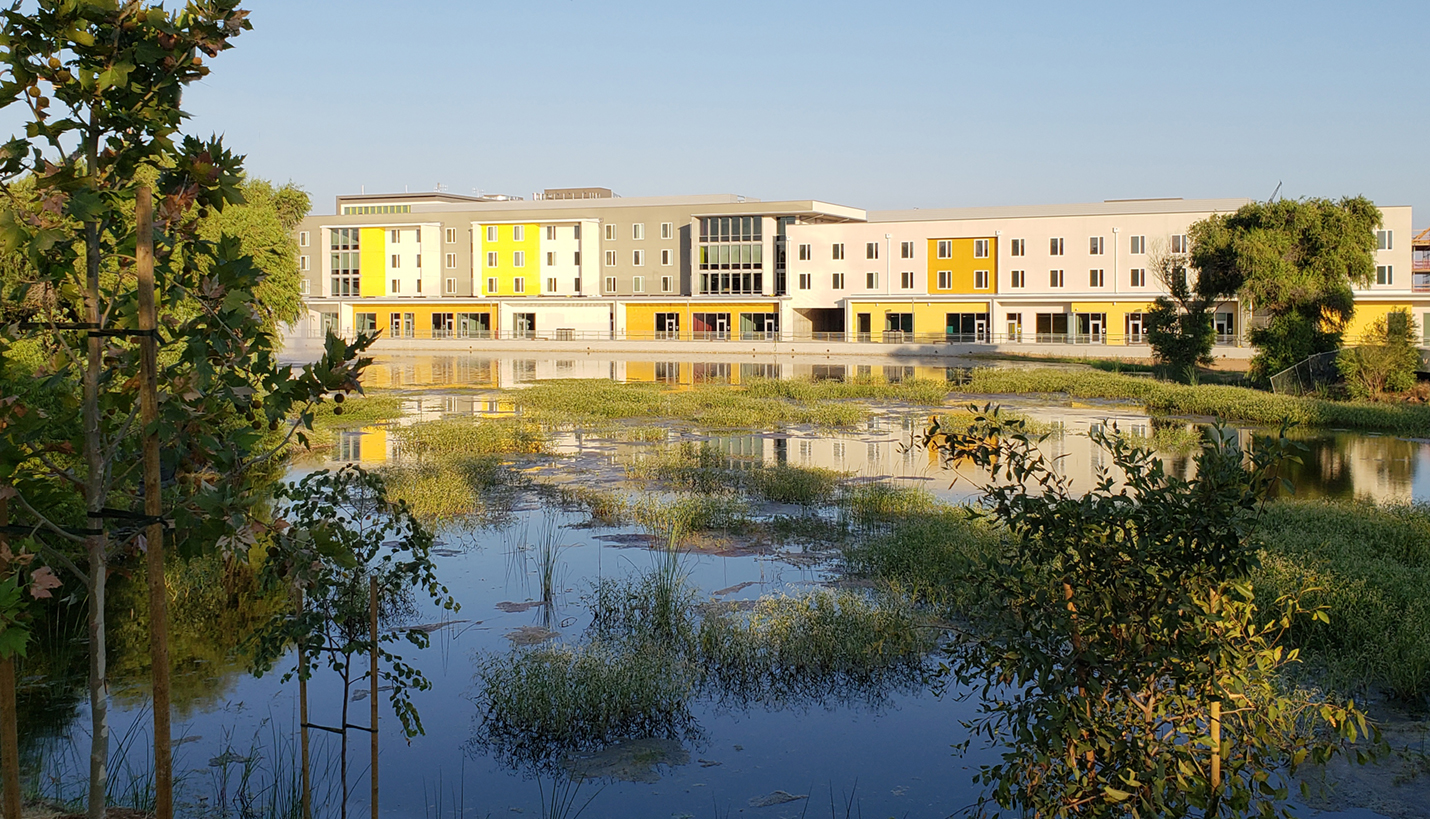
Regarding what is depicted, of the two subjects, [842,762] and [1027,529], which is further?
[842,762]

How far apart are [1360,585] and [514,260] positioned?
76.5 m

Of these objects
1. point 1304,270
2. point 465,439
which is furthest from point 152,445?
point 1304,270

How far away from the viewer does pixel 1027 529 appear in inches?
217

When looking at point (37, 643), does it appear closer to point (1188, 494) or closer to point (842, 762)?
point (842, 762)

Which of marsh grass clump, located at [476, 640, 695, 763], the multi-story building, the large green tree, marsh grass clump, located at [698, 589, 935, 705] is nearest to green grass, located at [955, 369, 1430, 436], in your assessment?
the large green tree

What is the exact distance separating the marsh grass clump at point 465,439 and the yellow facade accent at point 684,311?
162 feet

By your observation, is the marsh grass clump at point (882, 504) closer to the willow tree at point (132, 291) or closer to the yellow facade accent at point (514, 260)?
the willow tree at point (132, 291)

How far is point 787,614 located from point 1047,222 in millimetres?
60528

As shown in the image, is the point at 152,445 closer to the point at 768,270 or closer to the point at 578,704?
the point at 578,704

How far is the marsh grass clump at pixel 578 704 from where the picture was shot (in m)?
8.71

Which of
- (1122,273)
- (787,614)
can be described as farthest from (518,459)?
(1122,273)

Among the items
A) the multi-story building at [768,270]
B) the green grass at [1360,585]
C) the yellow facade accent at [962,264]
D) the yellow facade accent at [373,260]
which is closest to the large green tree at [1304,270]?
the multi-story building at [768,270]

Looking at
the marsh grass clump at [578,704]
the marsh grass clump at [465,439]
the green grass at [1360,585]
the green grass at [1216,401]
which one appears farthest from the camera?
the green grass at [1216,401]

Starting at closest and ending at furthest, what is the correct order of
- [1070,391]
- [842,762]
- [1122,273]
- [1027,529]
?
1. [1027,529]
2. [842,762]
3. [1070,391]
4. [1122,273]
